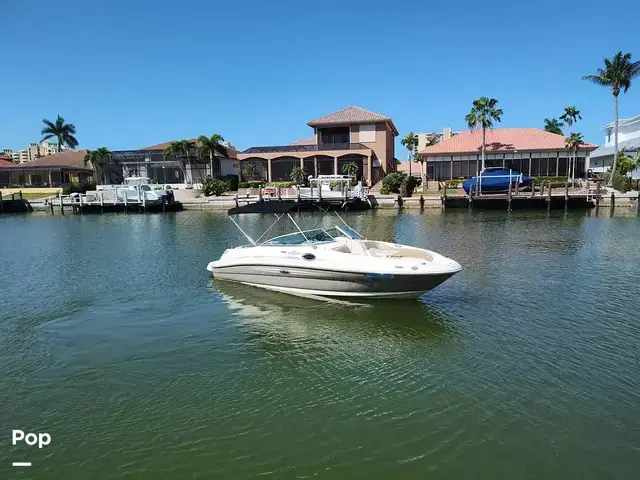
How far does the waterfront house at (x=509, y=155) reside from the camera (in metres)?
53.2

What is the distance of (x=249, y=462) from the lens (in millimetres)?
6453

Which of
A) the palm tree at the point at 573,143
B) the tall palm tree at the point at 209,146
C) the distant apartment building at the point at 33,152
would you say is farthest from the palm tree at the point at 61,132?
the palm tree at the point at 573,143

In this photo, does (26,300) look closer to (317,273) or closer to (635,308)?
(317,273)

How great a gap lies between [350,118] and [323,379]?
184 feet

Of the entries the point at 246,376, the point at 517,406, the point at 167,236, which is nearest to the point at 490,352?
the point at 517,406

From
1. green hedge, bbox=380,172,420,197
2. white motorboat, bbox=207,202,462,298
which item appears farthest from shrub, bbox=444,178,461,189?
white motorboat, bbox=207,202,462,298

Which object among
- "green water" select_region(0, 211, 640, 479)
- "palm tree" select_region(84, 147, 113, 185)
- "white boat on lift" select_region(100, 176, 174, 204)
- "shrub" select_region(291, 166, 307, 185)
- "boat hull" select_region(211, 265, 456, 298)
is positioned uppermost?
"palm tree" select_region(84, 147, 113, 185)

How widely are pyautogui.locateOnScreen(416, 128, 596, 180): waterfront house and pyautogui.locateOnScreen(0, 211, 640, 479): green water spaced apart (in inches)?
1557

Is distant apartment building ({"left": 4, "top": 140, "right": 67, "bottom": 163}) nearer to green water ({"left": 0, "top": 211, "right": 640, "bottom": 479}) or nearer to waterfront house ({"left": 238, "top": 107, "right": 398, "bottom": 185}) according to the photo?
waterfront house ({"left": 238, "top": 107, "right": 398, "bottom": 185})

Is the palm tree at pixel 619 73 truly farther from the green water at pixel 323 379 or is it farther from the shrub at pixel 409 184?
the green water at pixel 323 379

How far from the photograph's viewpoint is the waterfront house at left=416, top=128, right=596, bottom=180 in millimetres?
53156

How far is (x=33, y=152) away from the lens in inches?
3418

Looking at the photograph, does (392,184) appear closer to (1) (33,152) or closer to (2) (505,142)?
(2) (505,142)

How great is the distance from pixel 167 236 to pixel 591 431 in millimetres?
25767
